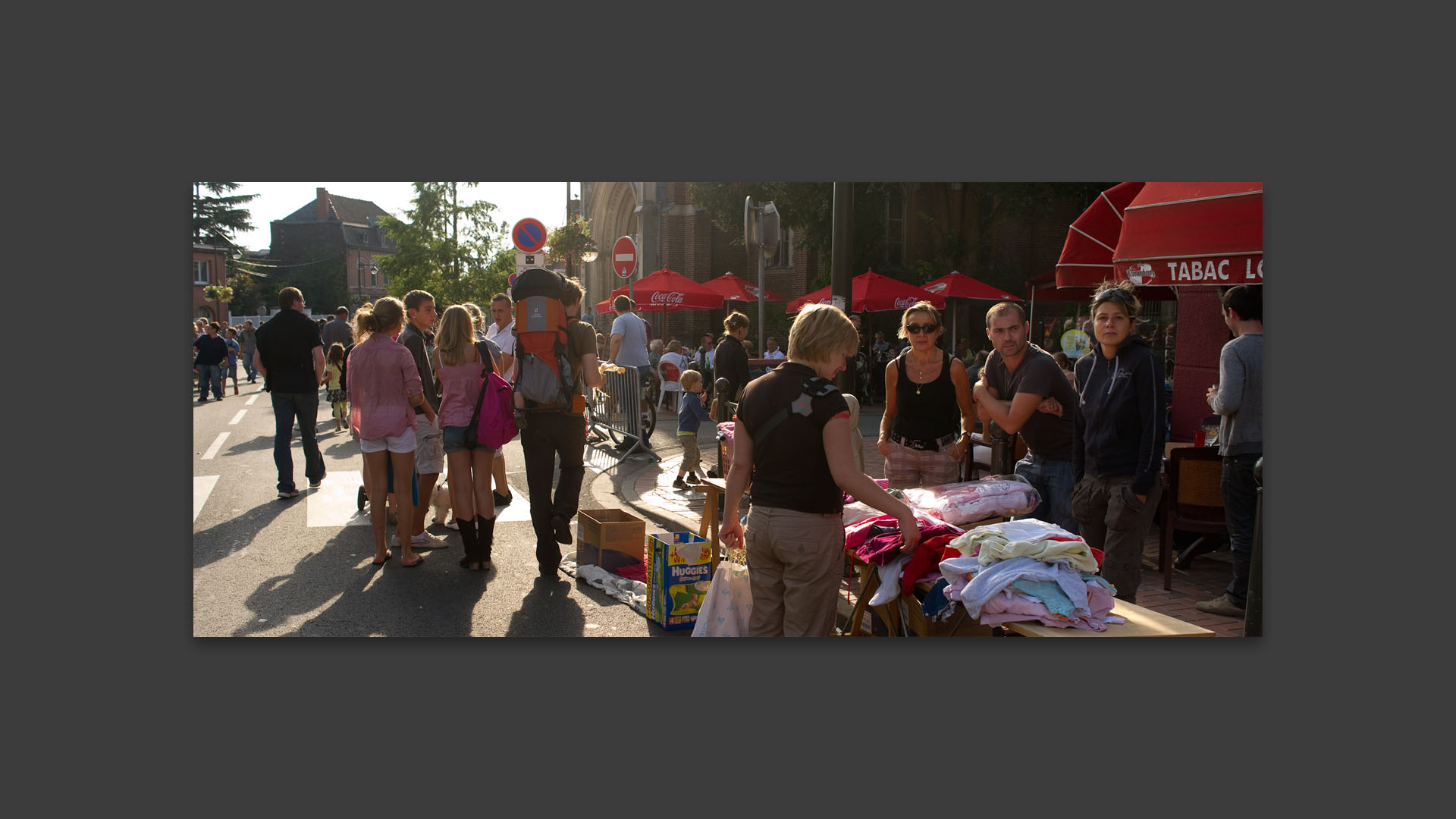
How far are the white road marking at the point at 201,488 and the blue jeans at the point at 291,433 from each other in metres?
1.15

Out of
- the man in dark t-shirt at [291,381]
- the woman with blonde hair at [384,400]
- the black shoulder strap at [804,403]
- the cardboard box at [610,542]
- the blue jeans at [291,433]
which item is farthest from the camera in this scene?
the blue jeans at [291,433]

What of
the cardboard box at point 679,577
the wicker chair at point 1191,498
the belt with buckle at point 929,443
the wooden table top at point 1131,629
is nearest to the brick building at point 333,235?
the cardboard box at point 679,577

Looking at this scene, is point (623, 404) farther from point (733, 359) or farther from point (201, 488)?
point (201, 488)

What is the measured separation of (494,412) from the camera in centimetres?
607

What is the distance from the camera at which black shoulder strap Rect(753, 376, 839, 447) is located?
11.9 ft

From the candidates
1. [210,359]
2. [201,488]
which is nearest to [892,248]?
[210,359]

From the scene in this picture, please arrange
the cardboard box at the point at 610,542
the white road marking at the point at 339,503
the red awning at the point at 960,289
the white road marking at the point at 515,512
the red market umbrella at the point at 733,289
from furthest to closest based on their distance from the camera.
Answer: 1. the red awning at the point at 960,289
2. the red market umbrella at the point at 733,289
3. the white road marking at the point at 515,512
4. the white road marking at the point at 339,503
5. the cardboard box at the point at 610,542

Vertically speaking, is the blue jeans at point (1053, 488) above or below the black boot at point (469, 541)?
above

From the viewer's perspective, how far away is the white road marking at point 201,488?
481 centimetres

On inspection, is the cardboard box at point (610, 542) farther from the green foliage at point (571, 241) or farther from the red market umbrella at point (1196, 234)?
the green foliage at point (571, 241)

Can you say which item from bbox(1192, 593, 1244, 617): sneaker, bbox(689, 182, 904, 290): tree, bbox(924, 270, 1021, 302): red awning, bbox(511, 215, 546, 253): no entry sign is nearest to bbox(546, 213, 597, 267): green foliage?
bbox(511, 215, 546, 253): no entry sign

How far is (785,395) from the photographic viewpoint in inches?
143

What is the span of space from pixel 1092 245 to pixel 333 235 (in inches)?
194

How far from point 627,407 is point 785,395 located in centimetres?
658
